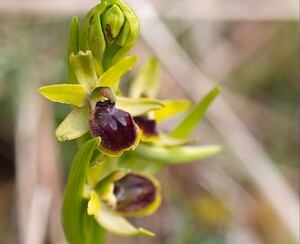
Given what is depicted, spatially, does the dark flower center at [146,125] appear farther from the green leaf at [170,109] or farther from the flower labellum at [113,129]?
the flower labellum at [113,129]

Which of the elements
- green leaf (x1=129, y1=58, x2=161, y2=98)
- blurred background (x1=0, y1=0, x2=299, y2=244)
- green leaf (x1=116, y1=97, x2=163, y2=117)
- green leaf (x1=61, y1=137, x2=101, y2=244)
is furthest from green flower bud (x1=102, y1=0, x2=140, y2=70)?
blurred background (x1=0, y1=0, x2=299, y2=244)

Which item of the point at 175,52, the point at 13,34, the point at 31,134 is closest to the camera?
the point at 31,134

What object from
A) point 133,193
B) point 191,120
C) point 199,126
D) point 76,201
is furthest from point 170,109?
point 199,126

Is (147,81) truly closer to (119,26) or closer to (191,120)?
(191,120)

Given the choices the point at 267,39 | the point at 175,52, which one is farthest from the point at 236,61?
the point at 175,52

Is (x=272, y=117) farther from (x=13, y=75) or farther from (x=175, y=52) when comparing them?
(x=13, y=75)

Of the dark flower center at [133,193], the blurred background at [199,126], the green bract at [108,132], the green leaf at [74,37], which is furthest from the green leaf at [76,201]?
the blurred background at [199,126]
